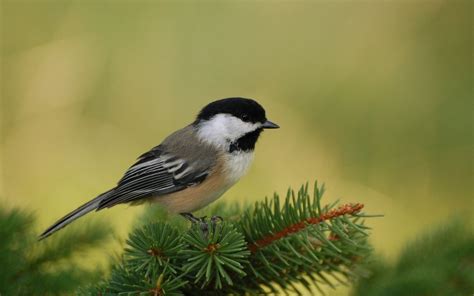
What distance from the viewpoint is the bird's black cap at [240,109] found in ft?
6.47

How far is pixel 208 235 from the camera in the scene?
128 cm

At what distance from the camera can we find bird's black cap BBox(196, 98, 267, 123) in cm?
197

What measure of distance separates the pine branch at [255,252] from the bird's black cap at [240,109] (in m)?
0.59

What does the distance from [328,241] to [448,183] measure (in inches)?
64.2

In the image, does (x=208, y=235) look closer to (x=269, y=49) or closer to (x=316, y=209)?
(x=316, y=209)

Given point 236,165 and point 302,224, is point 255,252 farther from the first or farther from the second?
point 236,165

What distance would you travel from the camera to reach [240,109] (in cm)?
199

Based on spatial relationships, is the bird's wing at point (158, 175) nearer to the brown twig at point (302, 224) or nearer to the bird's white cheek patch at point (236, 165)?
the bird's white cheek patch at point (236, 165)

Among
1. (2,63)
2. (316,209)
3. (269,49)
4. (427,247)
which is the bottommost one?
(427,247)

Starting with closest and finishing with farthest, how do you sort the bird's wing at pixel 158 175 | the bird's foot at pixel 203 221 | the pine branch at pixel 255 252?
the pine branch at pixel 255 252 < the bird's foot at pixel 203 221 < the bird's wing at pixel 158 175

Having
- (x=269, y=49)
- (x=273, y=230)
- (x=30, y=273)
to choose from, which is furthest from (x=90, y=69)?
(x=273, y=230)

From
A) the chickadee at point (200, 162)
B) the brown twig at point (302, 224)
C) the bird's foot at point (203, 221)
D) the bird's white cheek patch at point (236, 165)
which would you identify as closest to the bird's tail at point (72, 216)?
the chickadee at point (200, 162)

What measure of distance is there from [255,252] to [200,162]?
693 mm

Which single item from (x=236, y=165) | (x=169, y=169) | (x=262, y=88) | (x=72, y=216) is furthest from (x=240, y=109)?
(x=262, y=88)
